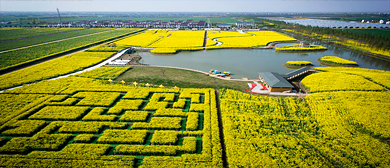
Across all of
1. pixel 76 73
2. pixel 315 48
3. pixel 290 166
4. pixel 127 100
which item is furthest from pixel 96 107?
pixel 315 48

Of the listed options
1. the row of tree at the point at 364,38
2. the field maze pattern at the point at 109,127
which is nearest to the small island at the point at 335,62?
the row of tree at the point at 364,38

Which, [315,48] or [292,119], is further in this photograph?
[315,48]

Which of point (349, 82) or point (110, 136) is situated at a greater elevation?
point (349, 82)

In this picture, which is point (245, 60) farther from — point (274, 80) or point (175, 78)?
point (175, 78)

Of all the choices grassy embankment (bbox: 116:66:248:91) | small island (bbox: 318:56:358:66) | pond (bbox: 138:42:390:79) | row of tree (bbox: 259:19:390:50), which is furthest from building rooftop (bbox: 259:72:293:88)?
row of tree (bbox: 259:19:390:50)

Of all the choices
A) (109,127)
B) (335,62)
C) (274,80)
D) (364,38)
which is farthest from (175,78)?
(364,38)

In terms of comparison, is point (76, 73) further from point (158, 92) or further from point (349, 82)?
point (349, 82)

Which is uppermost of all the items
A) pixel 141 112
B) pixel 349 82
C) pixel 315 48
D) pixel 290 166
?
pixel 315 48

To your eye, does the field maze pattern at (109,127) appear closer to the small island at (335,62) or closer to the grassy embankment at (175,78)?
the grassy embankment at (175,78)
